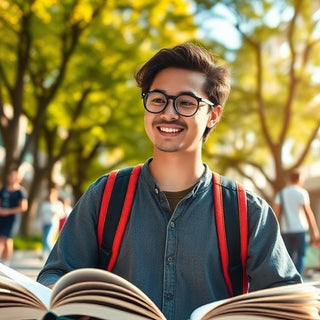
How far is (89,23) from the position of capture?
1838 cm

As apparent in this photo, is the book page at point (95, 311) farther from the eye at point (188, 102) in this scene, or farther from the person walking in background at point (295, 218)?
the person walking in background at point (295, 218)

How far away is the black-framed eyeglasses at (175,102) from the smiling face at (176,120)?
0.04 ft

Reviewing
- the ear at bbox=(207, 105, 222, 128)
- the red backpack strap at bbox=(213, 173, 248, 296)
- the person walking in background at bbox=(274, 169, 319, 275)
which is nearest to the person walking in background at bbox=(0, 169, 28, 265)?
the person walking in background at bbox=(274, 169, 319, 275)

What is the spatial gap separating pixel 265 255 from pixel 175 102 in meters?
0.50

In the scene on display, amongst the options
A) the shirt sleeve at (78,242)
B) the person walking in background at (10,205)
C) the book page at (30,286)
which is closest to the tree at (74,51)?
the person walking in background at (10,205)

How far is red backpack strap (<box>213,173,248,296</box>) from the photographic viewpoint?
233 centimetres

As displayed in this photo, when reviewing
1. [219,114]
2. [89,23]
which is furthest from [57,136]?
[219,114]

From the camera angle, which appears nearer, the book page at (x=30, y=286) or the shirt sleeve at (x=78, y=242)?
the book page at (x=30, y=286)

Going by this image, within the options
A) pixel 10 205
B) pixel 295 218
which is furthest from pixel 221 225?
pixel 10 205

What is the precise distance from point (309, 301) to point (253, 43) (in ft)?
63.8

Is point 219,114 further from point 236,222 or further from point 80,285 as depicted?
point 80,285

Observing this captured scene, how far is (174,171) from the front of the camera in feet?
8.22

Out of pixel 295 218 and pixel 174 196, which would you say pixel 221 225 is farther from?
pixel 295 218

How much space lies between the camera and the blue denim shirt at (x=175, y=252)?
91.0 inches
